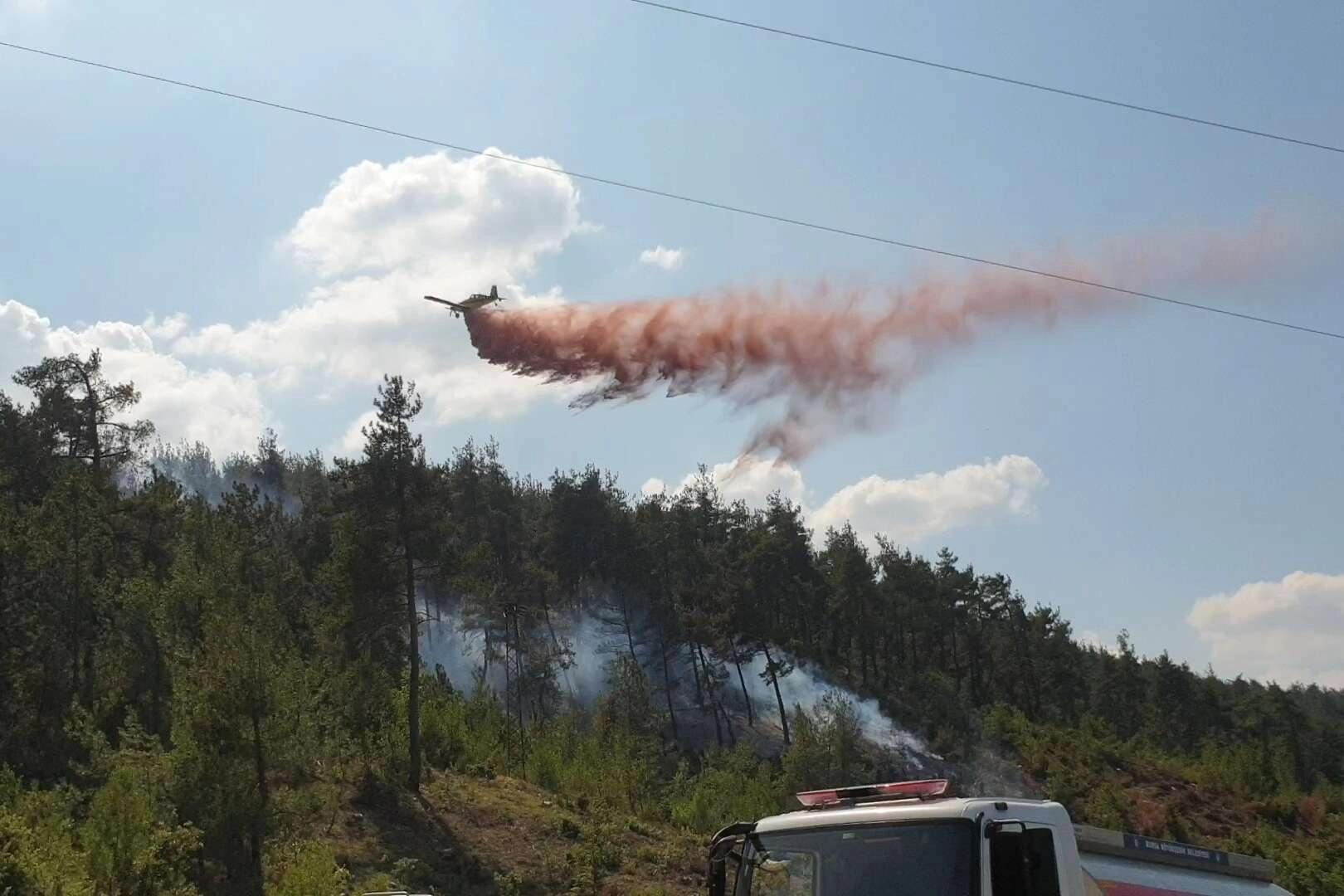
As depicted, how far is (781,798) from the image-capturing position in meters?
51.6

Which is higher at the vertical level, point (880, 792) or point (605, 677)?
point (605, 677)

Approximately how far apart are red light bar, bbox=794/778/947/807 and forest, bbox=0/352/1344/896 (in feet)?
56.8

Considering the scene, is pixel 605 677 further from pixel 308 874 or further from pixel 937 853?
pixel 937 853

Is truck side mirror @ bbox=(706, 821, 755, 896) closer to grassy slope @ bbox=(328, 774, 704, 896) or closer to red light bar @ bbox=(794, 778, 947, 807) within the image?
red light bar @ bbox=(794, 778, 947, 807)

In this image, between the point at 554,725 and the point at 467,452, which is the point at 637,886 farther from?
the point at 467,452

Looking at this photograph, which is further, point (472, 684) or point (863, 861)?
point (472, 684)

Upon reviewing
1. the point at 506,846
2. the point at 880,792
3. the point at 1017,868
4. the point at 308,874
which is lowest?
the point at 506,846

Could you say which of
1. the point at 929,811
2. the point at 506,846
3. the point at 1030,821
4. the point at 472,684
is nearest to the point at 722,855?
the point at 929,811

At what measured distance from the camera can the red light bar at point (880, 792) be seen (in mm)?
8562

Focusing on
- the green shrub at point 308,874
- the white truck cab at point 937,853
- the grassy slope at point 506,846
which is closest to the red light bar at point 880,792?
the white truck cab at point 937,853

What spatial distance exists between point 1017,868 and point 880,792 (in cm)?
156

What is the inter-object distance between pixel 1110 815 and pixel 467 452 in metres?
62.9

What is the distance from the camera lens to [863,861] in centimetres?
827

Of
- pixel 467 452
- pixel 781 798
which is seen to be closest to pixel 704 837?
pixel 781 798
